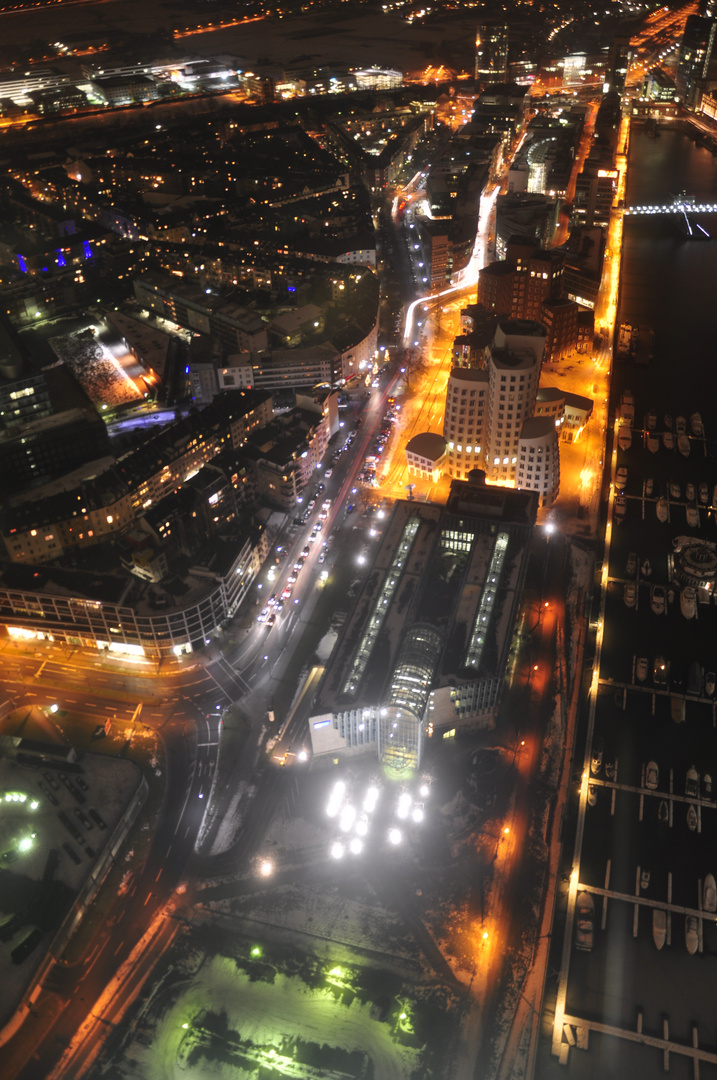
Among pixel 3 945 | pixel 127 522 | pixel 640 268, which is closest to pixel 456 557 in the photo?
pixel 127 522

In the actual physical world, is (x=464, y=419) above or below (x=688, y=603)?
above

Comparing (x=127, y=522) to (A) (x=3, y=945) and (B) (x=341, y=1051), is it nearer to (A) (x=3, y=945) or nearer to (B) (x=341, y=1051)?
(A) (x=3, y=945)

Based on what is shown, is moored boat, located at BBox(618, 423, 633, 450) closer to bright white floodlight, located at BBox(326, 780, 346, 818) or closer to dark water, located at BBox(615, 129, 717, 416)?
dark water, located at BBox(615, 129, 717, 416)

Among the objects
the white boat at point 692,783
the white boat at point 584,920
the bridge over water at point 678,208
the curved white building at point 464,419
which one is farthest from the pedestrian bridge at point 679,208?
the white boat at point 584,920

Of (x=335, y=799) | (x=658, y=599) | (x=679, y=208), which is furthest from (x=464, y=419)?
(x=679, y=208)

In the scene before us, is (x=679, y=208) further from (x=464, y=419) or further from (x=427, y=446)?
(x=427, y=446)

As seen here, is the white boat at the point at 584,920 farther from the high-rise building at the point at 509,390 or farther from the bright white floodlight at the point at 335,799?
the high-rise building at the point at 509,390
